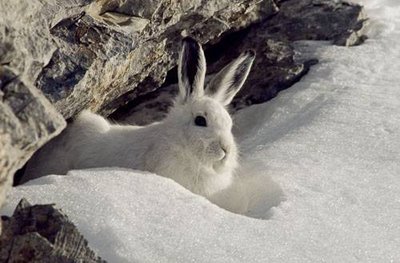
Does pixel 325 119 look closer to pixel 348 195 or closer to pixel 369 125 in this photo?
pixel 369 125

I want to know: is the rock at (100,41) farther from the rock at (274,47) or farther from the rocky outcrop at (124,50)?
the rock at (274,47)

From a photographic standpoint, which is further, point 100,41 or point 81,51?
point 100,41

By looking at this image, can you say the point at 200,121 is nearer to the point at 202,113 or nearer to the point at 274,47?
the point at 202,113

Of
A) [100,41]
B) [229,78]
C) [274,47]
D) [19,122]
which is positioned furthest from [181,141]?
[19,122]

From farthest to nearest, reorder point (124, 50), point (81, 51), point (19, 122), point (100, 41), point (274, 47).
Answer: point (274, 47)
point (124, 50)
point (100, 41)
point (81, 51)
point (19, 122)

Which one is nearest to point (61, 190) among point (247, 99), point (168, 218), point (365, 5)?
point (168, 218)
